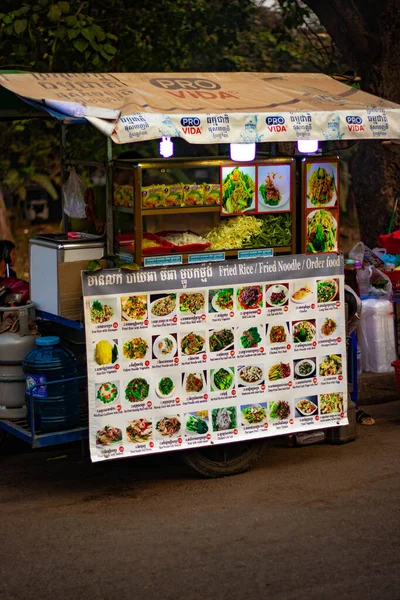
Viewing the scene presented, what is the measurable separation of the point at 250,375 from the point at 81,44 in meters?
4.70

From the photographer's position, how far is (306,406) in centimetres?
699

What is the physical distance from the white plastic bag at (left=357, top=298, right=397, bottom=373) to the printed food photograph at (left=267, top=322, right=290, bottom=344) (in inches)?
88.7

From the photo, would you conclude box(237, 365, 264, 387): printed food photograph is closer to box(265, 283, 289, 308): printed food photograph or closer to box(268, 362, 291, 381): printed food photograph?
box(268, 362, 291, 381): printed food photograph

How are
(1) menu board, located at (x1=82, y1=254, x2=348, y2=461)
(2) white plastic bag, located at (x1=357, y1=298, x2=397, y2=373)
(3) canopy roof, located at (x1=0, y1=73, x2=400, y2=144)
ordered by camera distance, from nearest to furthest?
(3) canopy roof, located at (x1=0, y1=73, x2=400, y2=144), (1) menu board, located at (x1=82, y1=254, x2=348, y2=461), (2) white plastic bag, located at (x1=357, y1=298, x2=397, y2=373)

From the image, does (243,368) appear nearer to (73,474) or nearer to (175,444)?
(175,444)

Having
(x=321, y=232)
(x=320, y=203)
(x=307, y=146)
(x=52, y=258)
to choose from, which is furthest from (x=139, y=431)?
(x=307, y=146)

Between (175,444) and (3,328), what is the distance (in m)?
1.38

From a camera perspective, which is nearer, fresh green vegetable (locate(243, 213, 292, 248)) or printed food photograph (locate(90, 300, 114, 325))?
printed food photograph (locate(90, 300, 114, 325))

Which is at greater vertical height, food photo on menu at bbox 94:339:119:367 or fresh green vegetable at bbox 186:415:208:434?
food photo on menu at bbox 94:339:119:367

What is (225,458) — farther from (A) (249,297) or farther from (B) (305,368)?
(A) (249,297)

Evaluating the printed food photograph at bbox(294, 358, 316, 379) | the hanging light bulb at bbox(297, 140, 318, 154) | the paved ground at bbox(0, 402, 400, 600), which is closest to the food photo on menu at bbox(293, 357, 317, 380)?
the printed food photograph at bbox(294, 358, 316, 379)

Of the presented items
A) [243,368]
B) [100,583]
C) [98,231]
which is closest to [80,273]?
[98,231]

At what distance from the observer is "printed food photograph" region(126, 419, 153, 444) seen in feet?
Result: 21.0

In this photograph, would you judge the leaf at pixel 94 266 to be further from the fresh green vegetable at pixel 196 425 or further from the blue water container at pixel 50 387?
the fresh green vegetable at pixel 196 425
